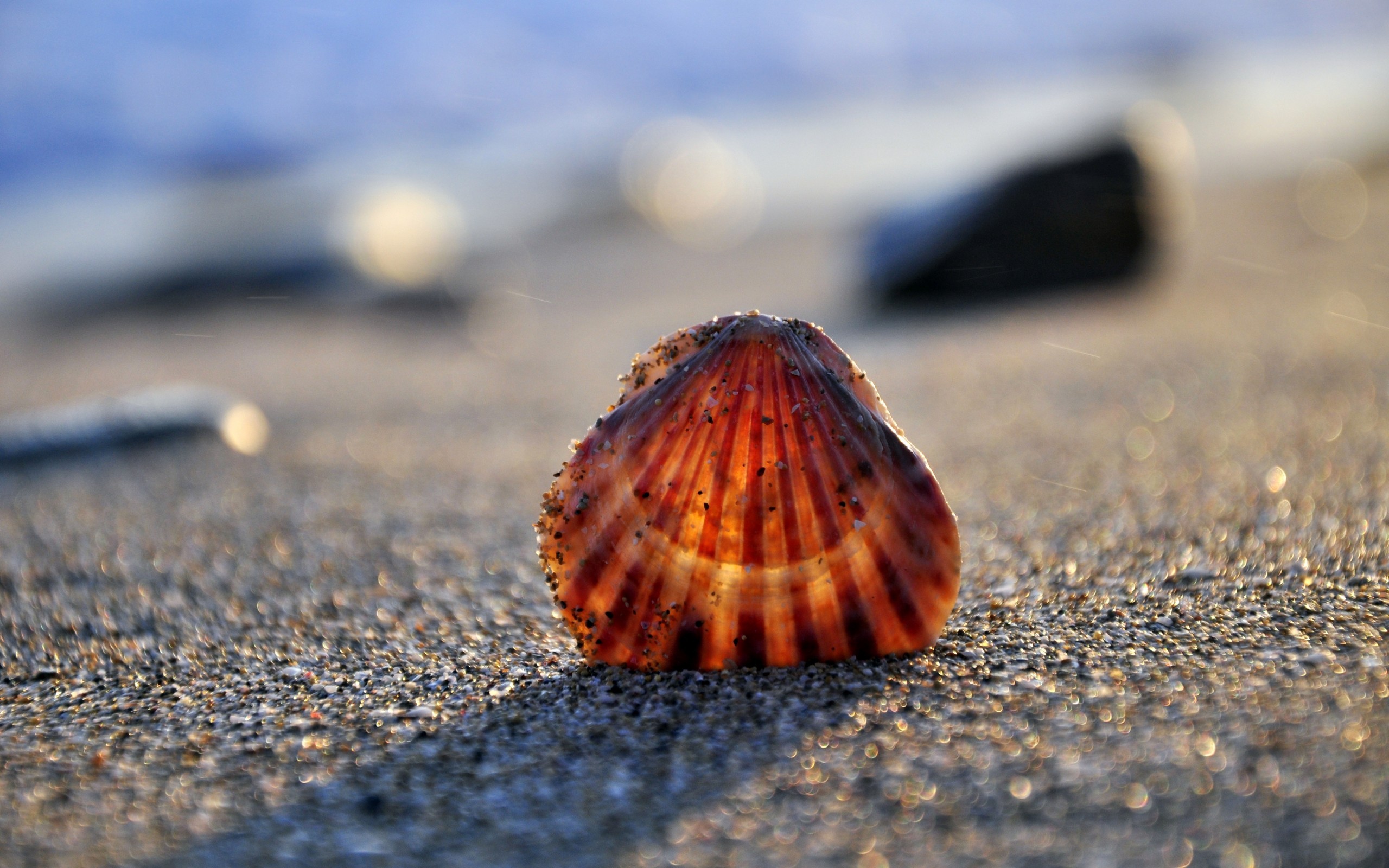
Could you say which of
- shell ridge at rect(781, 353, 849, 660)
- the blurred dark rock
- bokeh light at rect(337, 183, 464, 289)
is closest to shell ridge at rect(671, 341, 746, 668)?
shell ridge at rect(781, 353, 849, 660)

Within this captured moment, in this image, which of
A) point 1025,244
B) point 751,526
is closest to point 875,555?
point 751,526

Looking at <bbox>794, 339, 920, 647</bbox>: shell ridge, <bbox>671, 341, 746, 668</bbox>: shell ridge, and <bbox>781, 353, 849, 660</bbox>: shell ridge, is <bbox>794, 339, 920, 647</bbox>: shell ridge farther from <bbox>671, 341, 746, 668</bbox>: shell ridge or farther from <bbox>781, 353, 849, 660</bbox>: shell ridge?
<bbox>671, 341, 746, 668</bbox>: shell ridge

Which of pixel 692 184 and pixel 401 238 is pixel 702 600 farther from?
pixel 692 184

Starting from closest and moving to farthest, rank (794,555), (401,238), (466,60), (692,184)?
(794,555)
(401,238)
(692,184)
(466,60)

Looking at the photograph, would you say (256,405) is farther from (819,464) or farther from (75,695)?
(819,464)

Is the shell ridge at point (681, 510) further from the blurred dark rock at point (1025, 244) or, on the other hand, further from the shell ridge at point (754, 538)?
the blurred dark rock at point (1025, 244)

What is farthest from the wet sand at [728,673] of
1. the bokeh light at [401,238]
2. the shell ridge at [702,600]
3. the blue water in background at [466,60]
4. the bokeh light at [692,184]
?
the blue water in background at [466,60]
